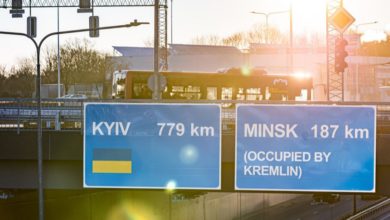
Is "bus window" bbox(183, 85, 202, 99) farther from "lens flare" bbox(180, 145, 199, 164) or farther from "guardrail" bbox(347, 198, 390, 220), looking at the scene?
"lens flare" bbox(180, 145, 199, 164)

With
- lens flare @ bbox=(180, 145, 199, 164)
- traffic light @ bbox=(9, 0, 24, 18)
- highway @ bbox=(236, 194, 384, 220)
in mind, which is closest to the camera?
lens flare @ bbox=(180, 145, 199, 164)

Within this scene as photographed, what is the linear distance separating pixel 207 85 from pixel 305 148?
19.7m

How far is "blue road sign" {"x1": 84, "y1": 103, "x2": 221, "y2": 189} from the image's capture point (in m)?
15.8

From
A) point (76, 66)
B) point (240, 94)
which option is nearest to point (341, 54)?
point (240, 94)

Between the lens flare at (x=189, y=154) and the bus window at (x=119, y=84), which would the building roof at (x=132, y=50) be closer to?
the bus window at (x=119, y=84)

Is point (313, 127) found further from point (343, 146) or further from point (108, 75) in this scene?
point (108, 75)

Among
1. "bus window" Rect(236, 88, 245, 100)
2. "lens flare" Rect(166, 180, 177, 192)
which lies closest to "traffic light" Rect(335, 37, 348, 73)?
"bus window" Rect(236, 88, 245, 100)

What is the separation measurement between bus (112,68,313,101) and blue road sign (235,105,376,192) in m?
19.3

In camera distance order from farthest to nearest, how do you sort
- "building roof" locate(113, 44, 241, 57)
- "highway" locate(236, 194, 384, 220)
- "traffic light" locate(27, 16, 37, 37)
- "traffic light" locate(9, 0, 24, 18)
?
"building roof" locate(113, 44, 241, 57), "highway" locate(236, 194, 384, 220), "traffic light" locate(9, 0, 24, 18), "traffic light" locate(27, 16, 37, 37)

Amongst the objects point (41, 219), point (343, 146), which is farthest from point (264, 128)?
point (41, 219)

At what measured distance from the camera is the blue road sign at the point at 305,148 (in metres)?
15.6

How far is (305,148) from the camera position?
15.7m

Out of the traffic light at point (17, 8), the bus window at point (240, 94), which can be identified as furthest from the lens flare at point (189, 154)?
the bus window at point (240, 94)

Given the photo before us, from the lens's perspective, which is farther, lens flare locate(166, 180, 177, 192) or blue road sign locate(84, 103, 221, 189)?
lens flare locate(166, 180, 177, 192)
